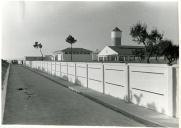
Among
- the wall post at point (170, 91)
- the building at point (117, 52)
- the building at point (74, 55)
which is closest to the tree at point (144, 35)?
the building at point (117, 52)

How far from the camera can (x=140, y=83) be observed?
9773mm

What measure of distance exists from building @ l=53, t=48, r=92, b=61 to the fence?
76805mm

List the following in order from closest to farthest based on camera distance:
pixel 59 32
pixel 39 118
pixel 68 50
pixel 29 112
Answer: pixel 39 118 → pixel 29 112 → pixel 59 32 → pixel 68 50

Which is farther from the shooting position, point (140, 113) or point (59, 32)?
point (59, 32)

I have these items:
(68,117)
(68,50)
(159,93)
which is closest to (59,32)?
(68,117)

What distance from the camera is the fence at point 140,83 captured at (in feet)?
26.1

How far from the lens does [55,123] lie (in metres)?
7.83

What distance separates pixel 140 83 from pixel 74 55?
8892 centimetres

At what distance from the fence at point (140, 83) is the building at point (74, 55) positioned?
76805mm

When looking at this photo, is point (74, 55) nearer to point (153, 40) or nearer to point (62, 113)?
point (153, 40)

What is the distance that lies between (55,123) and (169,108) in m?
2.98

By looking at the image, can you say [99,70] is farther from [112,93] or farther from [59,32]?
[59,32]

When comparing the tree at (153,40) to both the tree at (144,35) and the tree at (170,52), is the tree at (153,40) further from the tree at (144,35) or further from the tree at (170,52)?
the tree at (170,52)

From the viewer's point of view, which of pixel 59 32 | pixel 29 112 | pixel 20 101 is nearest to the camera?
pixel 29 112
